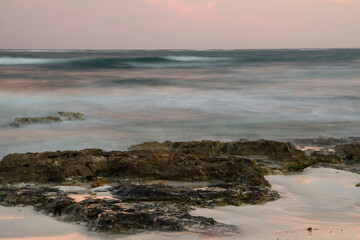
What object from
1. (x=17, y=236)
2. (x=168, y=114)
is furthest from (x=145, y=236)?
(x=168, y=114)

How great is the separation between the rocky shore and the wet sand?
0.36ft

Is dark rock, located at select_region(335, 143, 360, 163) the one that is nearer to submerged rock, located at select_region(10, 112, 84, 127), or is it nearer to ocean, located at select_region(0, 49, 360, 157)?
ocean, located at select_region(0, 49, 360, 157)

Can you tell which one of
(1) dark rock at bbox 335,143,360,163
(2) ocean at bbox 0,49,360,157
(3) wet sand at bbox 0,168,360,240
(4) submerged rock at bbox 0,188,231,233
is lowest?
(2) ocean at bbox 0,49,360,157

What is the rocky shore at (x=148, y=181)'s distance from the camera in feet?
10.3

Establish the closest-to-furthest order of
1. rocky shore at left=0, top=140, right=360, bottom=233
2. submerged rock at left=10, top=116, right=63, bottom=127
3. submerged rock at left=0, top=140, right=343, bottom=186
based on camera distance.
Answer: rocky shore at left=0, top=140, right=360, bottom=233
submerged rock at left=0, top=140, right=343, bottom=186
submerged rock at left=10, top=116, right=63, bottom=127

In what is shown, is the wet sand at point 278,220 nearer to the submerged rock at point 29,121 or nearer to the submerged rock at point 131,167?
the submerged rock at point 131,167

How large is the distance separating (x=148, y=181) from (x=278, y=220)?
151 centimetres

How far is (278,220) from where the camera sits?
3213 mm

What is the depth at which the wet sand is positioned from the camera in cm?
287

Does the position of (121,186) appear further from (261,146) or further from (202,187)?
(261,146)

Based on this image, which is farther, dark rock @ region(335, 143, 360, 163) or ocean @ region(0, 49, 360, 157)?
ocean @ region(0, 49, 360, 157)

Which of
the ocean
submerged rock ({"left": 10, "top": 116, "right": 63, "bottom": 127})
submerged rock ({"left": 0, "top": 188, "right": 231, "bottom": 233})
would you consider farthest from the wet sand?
submerged rock ({"left": 10, "top": 116, "right": 63, "bottom": 127})

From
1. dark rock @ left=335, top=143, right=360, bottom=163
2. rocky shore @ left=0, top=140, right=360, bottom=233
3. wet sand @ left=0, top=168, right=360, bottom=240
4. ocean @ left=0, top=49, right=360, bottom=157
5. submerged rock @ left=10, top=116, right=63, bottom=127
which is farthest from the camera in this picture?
submerged rock @ left=10, top=116, right=63, bottom=127

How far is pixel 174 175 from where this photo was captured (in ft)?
14.4
